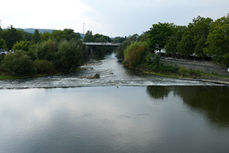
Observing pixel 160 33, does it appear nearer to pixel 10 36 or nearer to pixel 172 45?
pixel 172 45

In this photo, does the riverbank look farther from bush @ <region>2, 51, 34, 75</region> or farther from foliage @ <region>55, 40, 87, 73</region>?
bush @ <region>2, 51, 34, 75</region>

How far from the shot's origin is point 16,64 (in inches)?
1614

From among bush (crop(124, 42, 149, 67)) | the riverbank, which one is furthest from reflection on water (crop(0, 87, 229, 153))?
bush (crop(124, 42, 149, 67))

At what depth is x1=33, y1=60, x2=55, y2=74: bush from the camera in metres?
45.3

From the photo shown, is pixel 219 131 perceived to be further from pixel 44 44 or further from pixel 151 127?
pixel 44 44

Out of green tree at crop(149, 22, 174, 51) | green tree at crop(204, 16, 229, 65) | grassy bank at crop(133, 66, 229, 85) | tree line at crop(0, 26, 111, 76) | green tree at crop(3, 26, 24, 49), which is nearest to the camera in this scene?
green tree at crop(204, 16, 229, 65)

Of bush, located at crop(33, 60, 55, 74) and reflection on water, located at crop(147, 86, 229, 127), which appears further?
bush, located at crop(33, 60, 55, 74)

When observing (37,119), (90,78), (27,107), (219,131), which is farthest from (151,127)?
(90,78)

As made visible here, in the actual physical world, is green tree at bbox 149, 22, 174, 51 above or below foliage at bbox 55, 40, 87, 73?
above

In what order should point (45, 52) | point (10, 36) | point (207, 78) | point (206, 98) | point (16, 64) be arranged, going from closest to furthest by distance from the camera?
point (206, 98) < point (16, 64) < point (207, 78) < point (45, 52) < point (10, 36)

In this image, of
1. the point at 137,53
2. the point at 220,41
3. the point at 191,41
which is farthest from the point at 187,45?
the point at 137,53

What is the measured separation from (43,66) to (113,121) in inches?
1160

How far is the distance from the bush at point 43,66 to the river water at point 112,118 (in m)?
8.39

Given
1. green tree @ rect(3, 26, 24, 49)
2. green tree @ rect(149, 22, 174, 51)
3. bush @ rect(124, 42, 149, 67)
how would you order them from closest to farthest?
bush @ rect(124, 42, 149, 67) < green tree @ rect(149, 22, 174, 51) < green tree @ rect(3, 26, 24, 49)
